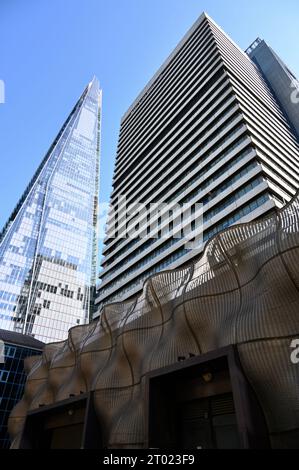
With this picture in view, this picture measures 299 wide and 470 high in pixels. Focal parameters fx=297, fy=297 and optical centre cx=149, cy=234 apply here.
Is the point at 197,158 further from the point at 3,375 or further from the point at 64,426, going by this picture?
the point at 3,375

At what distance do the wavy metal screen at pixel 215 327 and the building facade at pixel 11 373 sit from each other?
28157mm

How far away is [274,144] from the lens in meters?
46.1

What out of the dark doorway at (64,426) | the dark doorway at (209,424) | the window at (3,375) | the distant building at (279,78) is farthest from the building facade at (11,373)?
the distant building at (279,78)

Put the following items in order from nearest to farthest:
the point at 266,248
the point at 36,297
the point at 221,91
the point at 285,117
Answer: the point at 266,248
the point at 221,91
the point at 285,117
the point at 36,297

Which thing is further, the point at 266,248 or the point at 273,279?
the point at 266,248

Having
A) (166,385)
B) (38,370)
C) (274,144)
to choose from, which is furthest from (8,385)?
(274,144)

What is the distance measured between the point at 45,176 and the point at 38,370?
103 metres

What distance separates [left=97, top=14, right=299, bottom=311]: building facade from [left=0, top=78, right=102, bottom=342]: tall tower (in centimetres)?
3362

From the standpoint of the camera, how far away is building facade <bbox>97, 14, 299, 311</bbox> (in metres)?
38.4

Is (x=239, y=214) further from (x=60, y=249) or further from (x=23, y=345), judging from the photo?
(x=60, y=249)

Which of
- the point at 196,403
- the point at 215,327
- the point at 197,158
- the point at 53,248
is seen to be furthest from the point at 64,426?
the point at 53,248

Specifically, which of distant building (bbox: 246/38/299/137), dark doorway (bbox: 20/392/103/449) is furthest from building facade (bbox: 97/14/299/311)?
dark doorway (bbox: 20/392/103/449)

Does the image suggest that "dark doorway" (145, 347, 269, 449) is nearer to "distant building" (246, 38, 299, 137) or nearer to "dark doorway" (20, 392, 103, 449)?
"dark doorway" (20, 392, 103, 449)

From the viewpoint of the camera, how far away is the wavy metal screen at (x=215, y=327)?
361 inches
